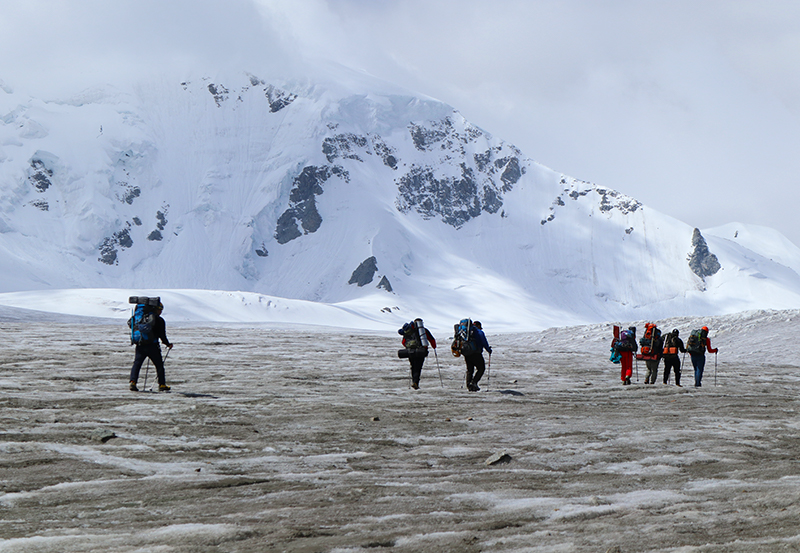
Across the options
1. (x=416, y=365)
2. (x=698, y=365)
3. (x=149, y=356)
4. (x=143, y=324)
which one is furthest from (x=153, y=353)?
(x=698, y=365)

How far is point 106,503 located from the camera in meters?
6.88

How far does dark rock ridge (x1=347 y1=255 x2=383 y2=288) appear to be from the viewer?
597 ft

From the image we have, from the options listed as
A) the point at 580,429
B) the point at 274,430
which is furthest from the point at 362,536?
the point at 580,429

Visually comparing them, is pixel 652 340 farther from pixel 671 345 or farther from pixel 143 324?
pixel 143 324

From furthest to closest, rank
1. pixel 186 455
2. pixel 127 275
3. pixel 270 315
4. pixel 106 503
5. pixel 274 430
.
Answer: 1. pixel 127 275
2. pixel 270 315
3. pixel 274 430
4. pixel 186 455
5. pixel 106 503

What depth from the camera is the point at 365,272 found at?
183250 millimetres

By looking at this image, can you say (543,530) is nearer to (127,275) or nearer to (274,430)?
(274,430)

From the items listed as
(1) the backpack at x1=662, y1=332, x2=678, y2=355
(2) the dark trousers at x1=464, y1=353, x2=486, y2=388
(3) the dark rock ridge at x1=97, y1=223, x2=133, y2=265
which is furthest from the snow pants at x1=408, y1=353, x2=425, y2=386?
(3) the dark rock ridge at x1=97, y1=223, x2=133, y2=265

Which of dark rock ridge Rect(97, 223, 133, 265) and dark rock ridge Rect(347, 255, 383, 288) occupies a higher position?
dark rock ridge Rect(97, 223, 133, 265)

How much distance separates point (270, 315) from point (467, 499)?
86.5m

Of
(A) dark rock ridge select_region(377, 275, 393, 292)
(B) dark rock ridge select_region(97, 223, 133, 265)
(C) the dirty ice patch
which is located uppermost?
(B) dark rock ridge select_region(97, 223, 133, 265)

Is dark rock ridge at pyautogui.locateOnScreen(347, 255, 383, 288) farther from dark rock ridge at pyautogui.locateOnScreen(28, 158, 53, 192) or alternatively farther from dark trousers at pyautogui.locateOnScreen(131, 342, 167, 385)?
dark trousers at pyautogui.locateOnScreen(131, 342, 167, 385)

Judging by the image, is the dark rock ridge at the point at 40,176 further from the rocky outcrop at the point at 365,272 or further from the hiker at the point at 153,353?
the hiker at the point at 153,353

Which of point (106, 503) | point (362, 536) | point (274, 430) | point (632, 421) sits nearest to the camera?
point (362, 536)
